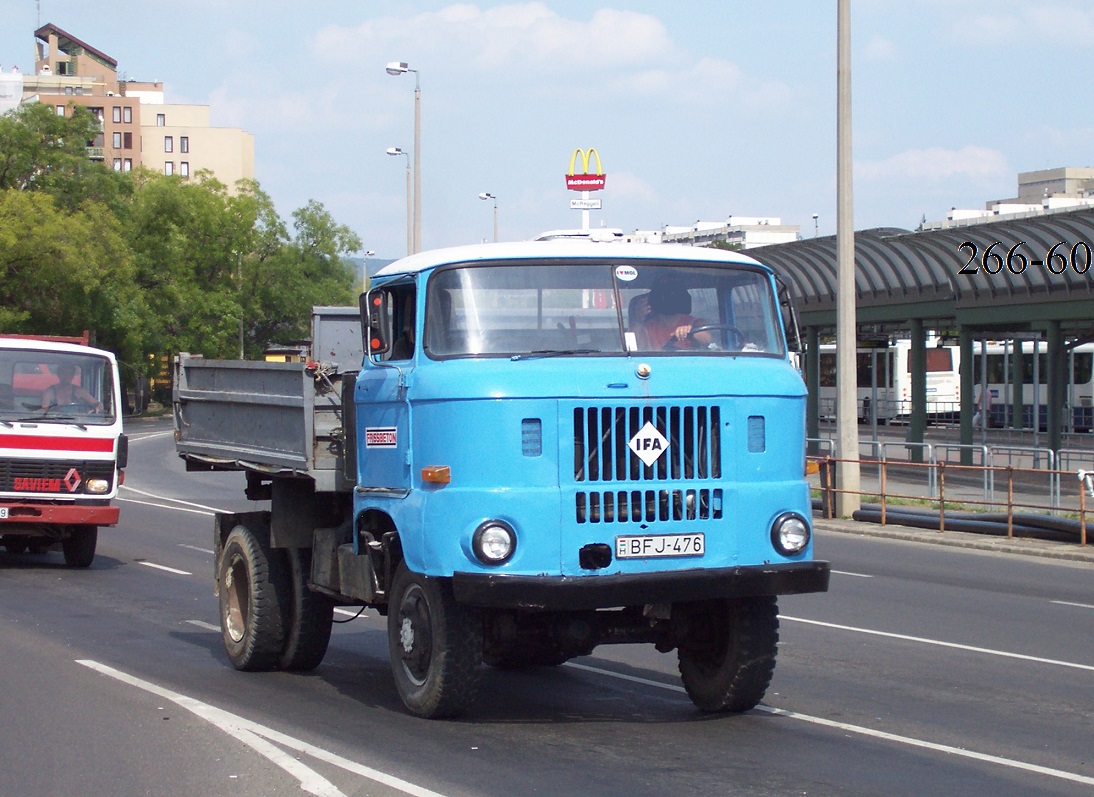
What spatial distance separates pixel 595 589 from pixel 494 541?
0.56 meters

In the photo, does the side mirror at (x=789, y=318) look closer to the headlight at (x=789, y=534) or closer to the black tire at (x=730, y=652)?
the headlight at (x=789, y=534)

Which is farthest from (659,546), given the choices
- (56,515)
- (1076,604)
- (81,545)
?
(81,545)

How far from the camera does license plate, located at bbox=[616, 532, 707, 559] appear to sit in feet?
25.1

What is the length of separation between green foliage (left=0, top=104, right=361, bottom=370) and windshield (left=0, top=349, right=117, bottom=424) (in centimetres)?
4629

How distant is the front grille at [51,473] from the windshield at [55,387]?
1.57 ft

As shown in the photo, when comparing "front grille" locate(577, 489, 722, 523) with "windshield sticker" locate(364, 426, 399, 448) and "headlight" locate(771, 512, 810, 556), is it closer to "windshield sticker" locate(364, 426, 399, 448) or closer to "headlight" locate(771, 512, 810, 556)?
"headlight" locate(771, 512, 810, 556)

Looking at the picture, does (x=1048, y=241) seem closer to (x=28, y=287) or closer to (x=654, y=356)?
(x=654, y=356)

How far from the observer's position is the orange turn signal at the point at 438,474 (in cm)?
770

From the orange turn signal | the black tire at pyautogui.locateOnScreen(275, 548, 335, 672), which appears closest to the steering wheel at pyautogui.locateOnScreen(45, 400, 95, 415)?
the black tire at pyautogui.locateOnScreen(275, 548, 335, 672)

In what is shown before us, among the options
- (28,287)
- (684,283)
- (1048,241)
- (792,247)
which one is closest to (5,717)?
(684,283)

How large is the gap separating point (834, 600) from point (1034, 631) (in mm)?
2467

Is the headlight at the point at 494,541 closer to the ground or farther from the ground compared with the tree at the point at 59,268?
closer to the ground

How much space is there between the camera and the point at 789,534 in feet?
26.3

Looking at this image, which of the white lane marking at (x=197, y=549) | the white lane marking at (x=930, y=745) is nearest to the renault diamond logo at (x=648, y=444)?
the white lane marking at (x=930, y=745)
